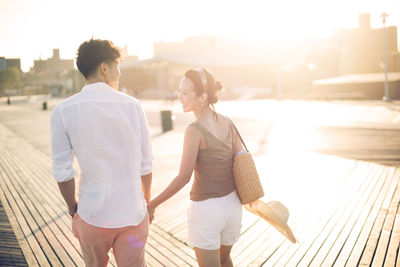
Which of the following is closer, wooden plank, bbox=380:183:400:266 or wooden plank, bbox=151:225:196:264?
wooden plank, bbox=380:183:400:266

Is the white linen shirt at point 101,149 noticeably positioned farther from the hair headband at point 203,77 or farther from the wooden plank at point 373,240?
the wooden plank at point 373,240

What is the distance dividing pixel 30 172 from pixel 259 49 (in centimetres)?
5911

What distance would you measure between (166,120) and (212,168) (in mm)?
13543

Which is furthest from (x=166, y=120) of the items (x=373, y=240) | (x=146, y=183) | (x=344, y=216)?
(x=146, y=183)

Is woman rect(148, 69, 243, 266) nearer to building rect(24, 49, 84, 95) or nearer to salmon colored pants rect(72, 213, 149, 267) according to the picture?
salmon colored pants rect(72, 213, 149, 267)

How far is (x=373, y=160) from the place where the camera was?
869 cm

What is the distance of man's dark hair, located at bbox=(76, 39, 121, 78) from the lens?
190cm

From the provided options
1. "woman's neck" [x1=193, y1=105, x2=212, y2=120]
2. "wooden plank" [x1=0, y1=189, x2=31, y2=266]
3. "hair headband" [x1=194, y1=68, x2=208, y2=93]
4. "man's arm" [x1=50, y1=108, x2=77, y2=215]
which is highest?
"hair headband" [x1=194, y1=68, x2=208, y2=93]

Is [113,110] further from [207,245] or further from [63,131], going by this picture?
[207,245]

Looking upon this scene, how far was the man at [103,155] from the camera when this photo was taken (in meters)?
1.85

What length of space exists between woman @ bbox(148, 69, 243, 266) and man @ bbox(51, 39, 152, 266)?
337mm

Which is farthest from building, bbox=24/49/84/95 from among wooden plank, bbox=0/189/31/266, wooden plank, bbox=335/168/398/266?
wooden plank, bbox=335/168/398/266

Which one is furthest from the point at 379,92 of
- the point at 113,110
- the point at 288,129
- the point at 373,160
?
the point at 113,110

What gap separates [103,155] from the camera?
1.88 metres
